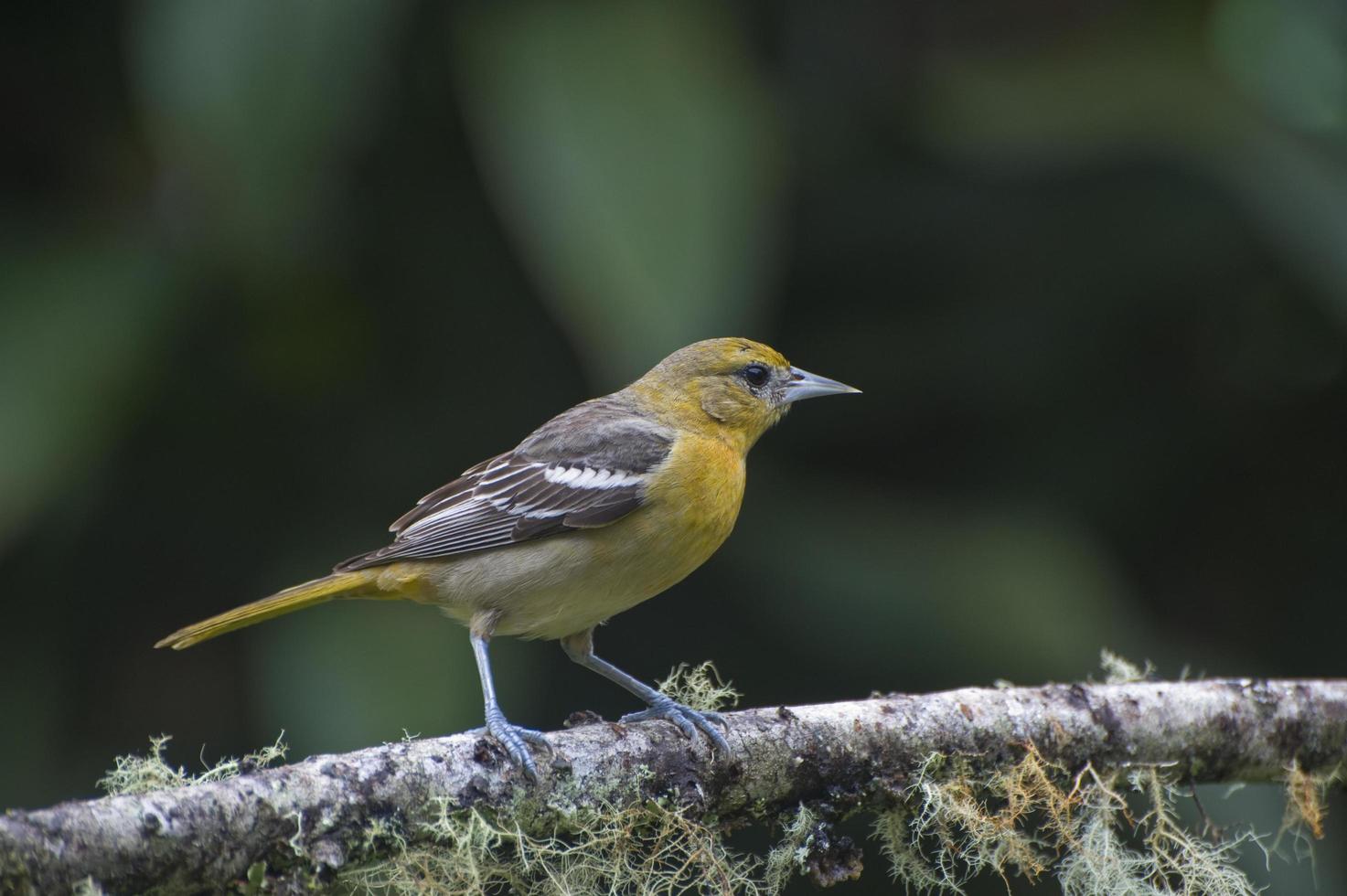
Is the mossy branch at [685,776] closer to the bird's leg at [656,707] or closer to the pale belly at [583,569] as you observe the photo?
the bird's leg at [656,707]

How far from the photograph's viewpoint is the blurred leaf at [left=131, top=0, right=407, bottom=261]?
518 centimetres

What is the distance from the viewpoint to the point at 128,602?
19.8ft

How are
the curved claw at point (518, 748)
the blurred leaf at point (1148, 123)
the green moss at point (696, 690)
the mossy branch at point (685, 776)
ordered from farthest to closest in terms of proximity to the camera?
the blurred leaf at point (1148, 123)
the green moss at point (696, 690)
the curved claw at point (518, 748)
the mossy branch at point (685, 776)

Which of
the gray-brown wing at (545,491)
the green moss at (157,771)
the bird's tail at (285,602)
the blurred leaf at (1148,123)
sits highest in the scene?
the blurred leaf at (1148,123)

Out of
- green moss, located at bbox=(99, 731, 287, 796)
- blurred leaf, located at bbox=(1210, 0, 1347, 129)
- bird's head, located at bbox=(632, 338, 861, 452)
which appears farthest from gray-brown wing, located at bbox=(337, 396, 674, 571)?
blurred leaf, located at bbox=(1210, 0, 1347, 129)

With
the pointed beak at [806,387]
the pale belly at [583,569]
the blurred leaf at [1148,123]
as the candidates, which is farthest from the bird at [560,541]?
the blurred leaf at [1148,123]

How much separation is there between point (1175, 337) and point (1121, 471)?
80 cm

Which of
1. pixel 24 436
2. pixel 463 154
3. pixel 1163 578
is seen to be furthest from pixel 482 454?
pixel 1163 578

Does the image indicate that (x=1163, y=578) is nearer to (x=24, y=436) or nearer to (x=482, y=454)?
(x=482, y=454)

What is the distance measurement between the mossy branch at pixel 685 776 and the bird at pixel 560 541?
532mm

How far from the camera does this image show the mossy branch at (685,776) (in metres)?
2.40

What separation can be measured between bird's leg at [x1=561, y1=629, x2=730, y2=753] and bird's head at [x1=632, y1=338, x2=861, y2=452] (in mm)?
906

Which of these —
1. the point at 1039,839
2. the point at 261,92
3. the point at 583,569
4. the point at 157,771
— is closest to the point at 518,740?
the point at 157,771

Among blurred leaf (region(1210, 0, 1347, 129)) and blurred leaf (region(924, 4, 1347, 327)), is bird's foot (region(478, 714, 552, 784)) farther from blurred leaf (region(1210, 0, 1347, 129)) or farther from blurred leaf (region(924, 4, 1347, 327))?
blurred leaf (region(1210, 0, 1347, 129))
